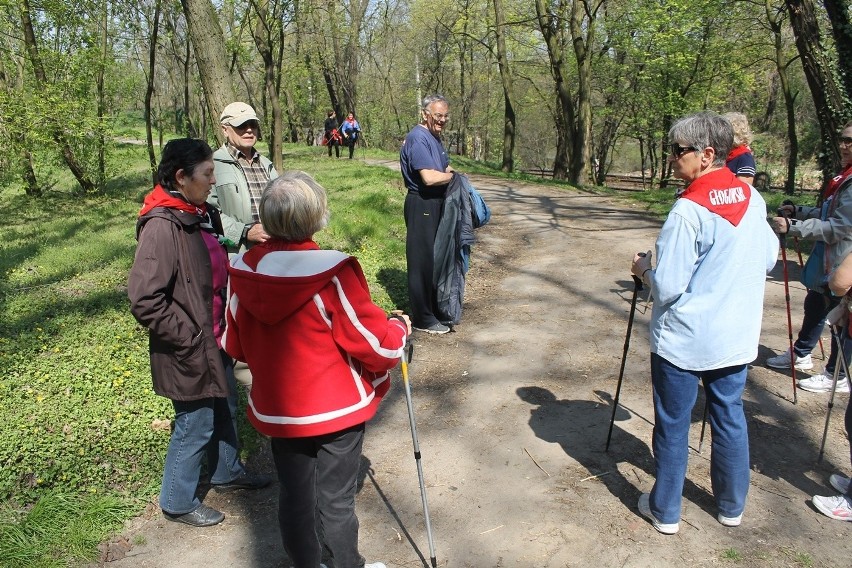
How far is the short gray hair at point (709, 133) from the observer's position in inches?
108

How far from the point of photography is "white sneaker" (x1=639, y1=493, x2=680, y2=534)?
3.09 m

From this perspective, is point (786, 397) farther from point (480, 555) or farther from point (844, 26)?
point (844, 26)

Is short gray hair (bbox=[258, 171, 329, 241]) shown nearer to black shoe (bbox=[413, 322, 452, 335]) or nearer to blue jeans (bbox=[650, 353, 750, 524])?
blue jeans (bbox=[650, 353, 750, 524])

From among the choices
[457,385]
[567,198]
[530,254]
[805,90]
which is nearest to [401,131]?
[805,90]

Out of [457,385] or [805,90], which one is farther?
[805,90]

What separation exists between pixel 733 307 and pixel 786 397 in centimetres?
215

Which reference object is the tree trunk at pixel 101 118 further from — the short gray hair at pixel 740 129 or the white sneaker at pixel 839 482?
the white sneaker at pixel 839 482

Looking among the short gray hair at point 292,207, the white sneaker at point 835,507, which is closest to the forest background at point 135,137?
the short gray hair at point 292,207

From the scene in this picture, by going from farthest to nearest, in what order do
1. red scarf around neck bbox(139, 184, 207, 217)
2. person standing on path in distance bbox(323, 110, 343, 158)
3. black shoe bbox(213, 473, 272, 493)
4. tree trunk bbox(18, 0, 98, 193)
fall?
person standing on path in distance bbox(323, 110, 343, 158) < tree trunk bbox(18, 0, 98, 193) < black shoe bbox(213, 473, 272, 493) < red scarf around neck bbox(139, 184, 207, 217)

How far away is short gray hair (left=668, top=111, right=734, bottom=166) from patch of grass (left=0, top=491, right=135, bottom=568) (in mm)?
3554

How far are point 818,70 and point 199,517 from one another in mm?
8382

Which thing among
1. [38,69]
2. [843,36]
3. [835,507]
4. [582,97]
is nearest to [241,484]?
[835,507]

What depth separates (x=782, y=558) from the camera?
2918mm

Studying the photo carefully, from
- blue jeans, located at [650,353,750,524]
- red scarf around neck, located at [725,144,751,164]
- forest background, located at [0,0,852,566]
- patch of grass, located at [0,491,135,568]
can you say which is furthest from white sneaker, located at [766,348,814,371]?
patch of grass, located at [0,491,135,568]
